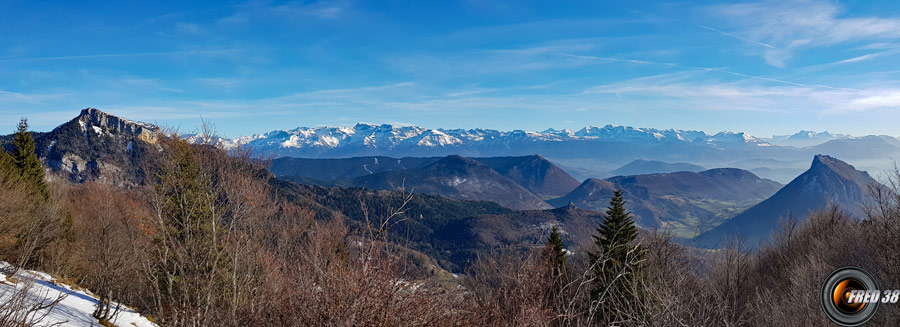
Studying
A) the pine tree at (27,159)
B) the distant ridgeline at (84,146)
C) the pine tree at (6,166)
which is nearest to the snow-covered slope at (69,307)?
the pine tree at (6,166)

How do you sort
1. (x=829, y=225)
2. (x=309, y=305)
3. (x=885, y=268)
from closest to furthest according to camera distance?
(x=309, y=305), (x=885, y=268), (x=829, y=225)

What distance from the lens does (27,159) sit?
33.7m

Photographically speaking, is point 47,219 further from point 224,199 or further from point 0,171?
point 224,199

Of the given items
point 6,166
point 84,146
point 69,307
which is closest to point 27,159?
point 6,166

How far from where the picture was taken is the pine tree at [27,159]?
107 feet

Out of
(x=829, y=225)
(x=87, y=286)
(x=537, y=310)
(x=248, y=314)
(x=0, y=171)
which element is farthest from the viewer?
(x=829, y=225)

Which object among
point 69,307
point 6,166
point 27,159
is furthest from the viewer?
point 27,159

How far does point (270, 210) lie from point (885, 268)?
30.4 metres

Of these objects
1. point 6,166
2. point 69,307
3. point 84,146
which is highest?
point 6,166

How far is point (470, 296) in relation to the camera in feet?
28.6

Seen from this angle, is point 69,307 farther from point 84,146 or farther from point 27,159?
point 84,146

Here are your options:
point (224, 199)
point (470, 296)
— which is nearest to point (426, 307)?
point (470, 296)

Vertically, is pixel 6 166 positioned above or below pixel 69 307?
above

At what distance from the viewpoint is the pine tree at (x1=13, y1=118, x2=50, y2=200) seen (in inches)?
1278
